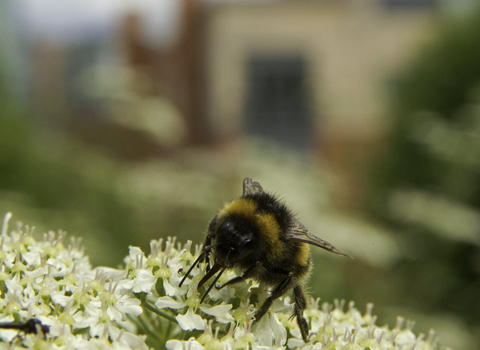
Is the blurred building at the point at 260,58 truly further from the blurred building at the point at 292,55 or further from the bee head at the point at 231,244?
the bee head at the point at 231,244

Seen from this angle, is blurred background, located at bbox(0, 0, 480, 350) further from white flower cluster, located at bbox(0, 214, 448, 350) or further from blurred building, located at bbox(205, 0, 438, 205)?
blurred building, located at bbox(205, 0, 438, 205)

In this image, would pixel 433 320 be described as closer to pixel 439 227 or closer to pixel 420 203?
pixel 439 227

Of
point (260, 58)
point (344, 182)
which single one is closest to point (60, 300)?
point (344, 182)

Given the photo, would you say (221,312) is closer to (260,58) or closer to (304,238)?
(304,238)

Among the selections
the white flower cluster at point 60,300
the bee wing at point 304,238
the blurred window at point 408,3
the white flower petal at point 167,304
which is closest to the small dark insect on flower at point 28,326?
the white flower cluster at point 60,300

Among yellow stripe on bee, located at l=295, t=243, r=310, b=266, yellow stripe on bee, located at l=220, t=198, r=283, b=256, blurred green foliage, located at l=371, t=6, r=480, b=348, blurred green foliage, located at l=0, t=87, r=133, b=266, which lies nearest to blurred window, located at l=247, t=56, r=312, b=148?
blurred green foliage, located at l=371, t=6, r=480, b=348

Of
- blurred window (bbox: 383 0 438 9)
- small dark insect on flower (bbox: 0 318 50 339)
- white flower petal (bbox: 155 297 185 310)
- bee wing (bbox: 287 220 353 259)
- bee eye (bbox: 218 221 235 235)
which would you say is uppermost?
blurred window (bbox: 383 0 438 9)
